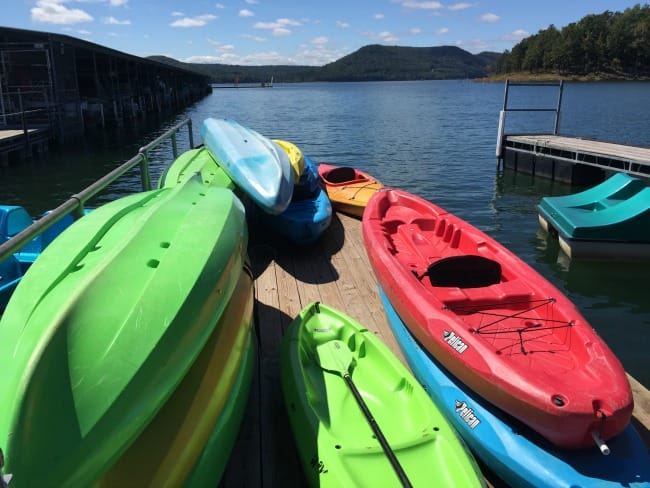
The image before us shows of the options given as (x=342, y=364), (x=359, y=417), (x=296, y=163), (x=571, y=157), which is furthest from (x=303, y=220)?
(x=571, y=157)

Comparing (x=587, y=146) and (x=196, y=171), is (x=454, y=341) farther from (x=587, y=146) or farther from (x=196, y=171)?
→ (x=587, y=146)

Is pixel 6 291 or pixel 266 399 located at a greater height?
pixel 6 291

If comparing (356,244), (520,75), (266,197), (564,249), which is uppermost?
(520,75)

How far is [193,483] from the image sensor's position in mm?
2443

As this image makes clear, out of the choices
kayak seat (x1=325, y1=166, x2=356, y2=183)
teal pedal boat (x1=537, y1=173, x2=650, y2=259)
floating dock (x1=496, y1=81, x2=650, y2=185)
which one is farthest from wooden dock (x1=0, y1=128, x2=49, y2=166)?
teal pedal boat (x1=537, y1=173, x2=650, y2=259)

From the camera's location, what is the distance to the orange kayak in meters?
8.77

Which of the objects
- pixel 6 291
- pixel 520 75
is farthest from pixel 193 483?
pixel 520 75

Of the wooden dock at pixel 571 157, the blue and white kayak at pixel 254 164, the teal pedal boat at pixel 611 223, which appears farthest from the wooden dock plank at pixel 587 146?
the blue and white kayak at pixel 254 164

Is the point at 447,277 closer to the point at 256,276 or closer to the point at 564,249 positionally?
the point at 256,276

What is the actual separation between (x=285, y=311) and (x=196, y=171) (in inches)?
122

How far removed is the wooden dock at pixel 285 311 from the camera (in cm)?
321

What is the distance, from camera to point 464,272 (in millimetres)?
4656

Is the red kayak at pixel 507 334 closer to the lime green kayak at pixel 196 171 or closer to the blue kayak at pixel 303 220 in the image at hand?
the blue kayak at pixel 303 220

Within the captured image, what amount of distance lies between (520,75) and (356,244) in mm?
131310
